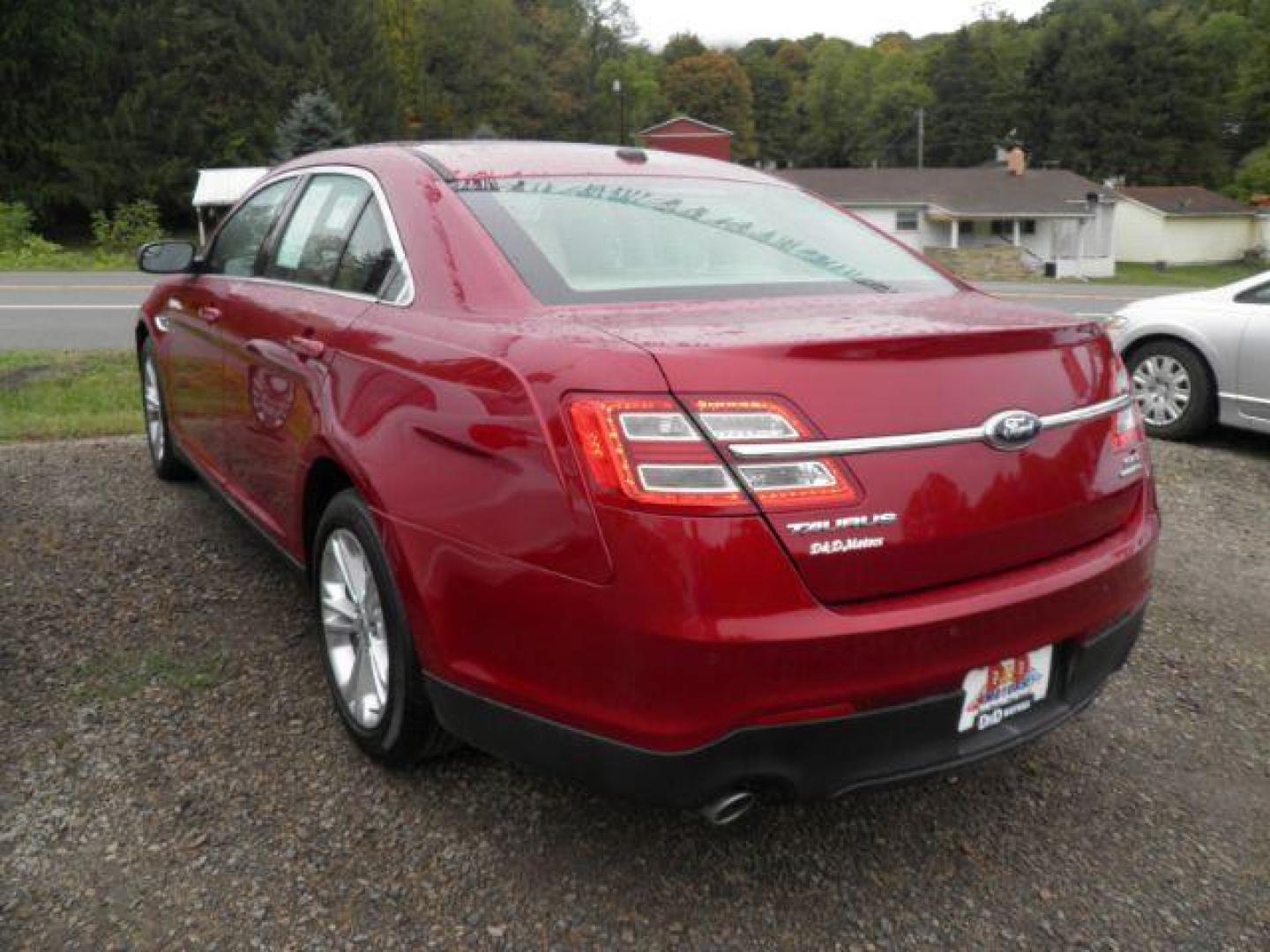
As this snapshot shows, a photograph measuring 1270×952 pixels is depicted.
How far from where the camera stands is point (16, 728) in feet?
9.80

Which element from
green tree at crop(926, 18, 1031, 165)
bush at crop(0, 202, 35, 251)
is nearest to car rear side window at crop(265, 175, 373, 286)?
bush at crop(0, 202, 35, 251)

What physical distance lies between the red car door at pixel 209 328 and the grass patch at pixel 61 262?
823 inches

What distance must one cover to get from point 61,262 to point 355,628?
86.2ft

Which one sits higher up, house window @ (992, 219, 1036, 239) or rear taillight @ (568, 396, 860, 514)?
rear taillight @ (568, 396, 860, 514)

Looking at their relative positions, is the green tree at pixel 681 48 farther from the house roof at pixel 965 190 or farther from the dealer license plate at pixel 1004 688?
the dealer license plate at pixel 1004 688

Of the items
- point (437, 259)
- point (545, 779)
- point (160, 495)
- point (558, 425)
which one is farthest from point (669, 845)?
point (160, 495)

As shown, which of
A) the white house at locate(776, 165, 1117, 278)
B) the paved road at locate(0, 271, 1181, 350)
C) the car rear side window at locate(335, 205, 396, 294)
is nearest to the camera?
the car rear side window at locate(335, 205, 396, 294)

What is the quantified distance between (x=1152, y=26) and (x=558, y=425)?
88571 millimetres

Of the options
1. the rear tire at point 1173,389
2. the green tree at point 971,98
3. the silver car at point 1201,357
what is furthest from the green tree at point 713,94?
the rear tire at point 1173,389

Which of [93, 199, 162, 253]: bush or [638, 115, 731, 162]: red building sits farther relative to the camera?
[638, 115, 731, 162]: red building

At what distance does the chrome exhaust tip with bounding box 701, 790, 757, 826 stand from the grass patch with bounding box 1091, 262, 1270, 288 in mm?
44195

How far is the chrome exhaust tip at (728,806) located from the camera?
6.58 feet

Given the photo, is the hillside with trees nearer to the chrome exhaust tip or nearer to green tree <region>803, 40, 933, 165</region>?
green tree <region>803, 40, 933, 165</region>

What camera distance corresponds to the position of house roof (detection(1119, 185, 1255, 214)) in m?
58.3
